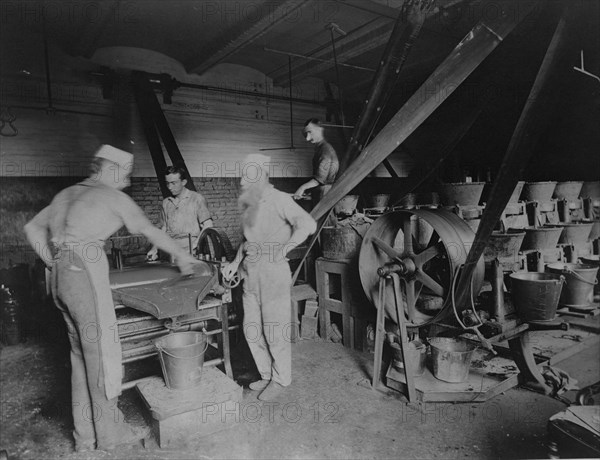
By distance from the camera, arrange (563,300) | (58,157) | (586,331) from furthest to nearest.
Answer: (58,157) → (586,331) → (563,300)

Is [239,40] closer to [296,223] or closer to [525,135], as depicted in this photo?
[296,223]

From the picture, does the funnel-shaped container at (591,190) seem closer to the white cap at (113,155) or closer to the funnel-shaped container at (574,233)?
the funnel-shaped container at (574,233)

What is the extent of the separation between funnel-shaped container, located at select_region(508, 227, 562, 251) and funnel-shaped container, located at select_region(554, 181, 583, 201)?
1129 millimetres

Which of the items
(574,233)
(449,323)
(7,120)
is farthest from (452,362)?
(7,120)

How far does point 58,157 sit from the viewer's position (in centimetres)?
691

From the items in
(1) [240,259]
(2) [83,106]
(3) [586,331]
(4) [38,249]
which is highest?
(2) [83,106]

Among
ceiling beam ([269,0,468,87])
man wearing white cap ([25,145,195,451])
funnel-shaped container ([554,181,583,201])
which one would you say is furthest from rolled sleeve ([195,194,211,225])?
funnel-shaped container ([554,181,583,201])

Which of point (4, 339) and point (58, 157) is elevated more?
point (58, 157)

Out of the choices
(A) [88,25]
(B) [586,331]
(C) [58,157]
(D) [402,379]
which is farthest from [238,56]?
(B) [586,331]

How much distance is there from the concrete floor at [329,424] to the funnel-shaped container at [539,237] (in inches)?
56.0

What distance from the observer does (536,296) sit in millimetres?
3365

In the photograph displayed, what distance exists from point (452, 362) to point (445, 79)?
95.8 inches

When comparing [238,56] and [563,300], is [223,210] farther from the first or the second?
[563,300]

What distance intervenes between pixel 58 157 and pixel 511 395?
7.42 m
